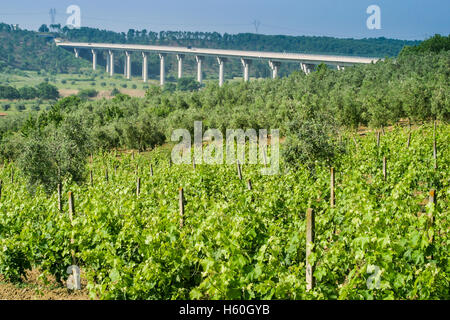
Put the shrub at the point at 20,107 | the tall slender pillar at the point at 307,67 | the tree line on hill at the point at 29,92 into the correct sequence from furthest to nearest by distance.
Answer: the tree line on hill at the point at 29,92, the shrub at the point at 20,107, the tall slender pillar at the point at 307,67

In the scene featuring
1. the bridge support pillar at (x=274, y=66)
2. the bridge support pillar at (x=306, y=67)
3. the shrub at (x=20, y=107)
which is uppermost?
the bridge support pillar at (x=274, y=66)

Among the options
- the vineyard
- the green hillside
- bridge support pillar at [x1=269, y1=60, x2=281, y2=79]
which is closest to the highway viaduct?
bridge support pillar at [x1=269, y1=60, x2=281, y2=79]

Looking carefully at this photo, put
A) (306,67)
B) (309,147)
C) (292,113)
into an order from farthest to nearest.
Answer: (306,67)
(292,113)
(309,147)

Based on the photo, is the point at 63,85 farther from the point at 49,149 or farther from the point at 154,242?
the point at 154,242

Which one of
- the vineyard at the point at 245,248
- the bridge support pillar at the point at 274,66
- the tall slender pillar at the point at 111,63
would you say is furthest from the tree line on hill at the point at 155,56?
the vineyard at the point at 245,248

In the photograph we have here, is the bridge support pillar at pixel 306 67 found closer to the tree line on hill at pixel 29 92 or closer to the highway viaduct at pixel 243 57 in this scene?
the highway viaduct at pixel 243 57

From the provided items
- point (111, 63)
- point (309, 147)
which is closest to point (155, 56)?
point (111, 63)

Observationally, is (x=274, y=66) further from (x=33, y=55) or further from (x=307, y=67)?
(x=33, y=55)

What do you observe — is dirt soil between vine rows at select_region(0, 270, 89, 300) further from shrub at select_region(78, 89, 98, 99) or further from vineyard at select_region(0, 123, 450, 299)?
shrub at select_region(78, 89, 98, 99)

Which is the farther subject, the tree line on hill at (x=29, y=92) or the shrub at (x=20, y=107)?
the tree line on hill at (x=29, y=92)

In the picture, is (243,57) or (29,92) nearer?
(243,57)

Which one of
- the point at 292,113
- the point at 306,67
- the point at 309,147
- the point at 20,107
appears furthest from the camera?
the point at 20,107

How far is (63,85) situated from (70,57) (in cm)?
4684
